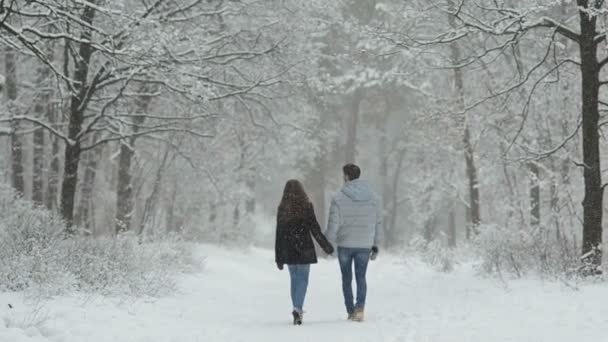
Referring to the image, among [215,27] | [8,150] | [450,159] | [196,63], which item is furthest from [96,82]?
[450,159]

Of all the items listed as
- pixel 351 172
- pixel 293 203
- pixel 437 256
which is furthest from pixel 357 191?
pixel 437 256

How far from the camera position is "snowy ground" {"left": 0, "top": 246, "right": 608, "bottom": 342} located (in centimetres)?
682

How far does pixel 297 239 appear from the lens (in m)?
8.89

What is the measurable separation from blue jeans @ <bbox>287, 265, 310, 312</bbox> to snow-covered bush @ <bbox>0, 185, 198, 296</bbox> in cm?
223

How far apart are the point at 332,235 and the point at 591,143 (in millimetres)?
4456

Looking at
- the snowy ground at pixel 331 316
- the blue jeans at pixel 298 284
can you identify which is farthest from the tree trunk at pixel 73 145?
the blue jeans at pixel 298 284

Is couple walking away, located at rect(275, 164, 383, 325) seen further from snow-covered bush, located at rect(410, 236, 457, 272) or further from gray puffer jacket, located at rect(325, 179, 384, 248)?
snow-covered bush, located at rect(410, 236, 457, 272)

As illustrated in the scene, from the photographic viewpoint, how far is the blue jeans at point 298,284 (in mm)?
8811

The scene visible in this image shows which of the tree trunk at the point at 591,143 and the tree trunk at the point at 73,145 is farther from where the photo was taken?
the tree trunk at the point at 73,145

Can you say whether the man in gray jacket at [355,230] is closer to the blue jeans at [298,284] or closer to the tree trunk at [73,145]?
the blue jeans at [298,284]

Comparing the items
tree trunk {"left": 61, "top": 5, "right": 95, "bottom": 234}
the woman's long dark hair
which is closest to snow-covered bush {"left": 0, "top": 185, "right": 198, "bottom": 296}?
tree trunk {"left": 61, "top": 5, "right": 95, "bottom": 234}

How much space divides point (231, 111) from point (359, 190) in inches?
335

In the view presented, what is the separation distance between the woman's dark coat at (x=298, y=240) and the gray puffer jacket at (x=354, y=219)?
0.18 metres

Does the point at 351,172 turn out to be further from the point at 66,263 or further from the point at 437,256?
the point at 437,256
